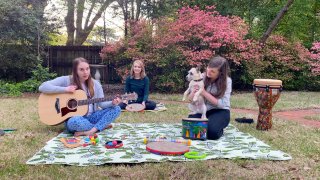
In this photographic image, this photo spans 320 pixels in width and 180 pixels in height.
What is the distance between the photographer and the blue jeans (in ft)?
15.2

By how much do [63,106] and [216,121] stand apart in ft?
6.81

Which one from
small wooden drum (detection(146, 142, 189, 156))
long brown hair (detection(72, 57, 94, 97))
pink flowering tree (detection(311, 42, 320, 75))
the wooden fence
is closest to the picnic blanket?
small wooden drum (detection(146, 142, 189, 156))

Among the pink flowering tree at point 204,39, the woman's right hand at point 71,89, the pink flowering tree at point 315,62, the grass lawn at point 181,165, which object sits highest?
the pink flowering tree at point 204,39

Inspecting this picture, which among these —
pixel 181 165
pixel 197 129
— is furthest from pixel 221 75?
pixel 181 165

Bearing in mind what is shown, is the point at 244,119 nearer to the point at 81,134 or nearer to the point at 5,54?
the point at 81,134

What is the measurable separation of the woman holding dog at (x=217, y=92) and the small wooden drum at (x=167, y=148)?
2.72 ft

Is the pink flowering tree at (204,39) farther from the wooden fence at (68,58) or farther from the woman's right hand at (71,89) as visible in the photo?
the woman's right hand at (71,89)

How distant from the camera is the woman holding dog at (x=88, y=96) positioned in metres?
4.70

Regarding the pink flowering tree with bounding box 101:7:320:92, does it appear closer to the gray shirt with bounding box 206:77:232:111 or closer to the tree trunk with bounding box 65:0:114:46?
the tree trunk with bounding box 65:0:114:46

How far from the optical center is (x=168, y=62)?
10.5 m

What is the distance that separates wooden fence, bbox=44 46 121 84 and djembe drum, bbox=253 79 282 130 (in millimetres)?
8529

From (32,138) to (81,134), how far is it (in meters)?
0.62

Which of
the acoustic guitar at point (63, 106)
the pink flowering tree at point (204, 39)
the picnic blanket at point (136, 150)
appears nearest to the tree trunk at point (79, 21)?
the pink flowering tree at point (204, 39)

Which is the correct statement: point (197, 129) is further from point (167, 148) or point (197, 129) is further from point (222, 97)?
point (167, 148)
